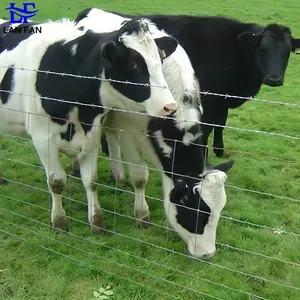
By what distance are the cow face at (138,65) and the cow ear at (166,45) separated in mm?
251

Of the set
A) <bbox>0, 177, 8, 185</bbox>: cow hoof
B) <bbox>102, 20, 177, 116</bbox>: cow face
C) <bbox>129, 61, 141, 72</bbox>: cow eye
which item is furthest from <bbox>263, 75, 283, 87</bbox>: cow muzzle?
<bbox>0, 177, 8, 185</bbox>: cow hoof

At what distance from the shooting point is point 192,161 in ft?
13.4

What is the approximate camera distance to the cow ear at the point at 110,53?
3809mm

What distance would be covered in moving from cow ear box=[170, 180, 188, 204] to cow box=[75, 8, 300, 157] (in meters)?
2.29

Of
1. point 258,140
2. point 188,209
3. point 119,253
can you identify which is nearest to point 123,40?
point 188,209

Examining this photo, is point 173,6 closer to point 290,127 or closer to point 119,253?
point 290,127

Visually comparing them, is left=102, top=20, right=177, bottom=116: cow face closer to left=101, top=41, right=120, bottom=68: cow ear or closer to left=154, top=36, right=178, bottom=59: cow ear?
left=101, top=41, right=120, bottom=68: cow ear

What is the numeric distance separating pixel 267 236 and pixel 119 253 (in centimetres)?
132

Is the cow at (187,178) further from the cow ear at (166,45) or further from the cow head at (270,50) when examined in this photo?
the cow head at (270,50)

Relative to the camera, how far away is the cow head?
633cm

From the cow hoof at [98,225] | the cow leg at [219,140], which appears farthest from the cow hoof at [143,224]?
the cow leg at [219,140]

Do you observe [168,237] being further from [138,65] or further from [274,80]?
[274,80]

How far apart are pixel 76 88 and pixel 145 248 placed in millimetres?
A: 1451

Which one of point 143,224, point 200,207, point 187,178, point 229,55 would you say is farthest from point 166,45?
point 229,55
